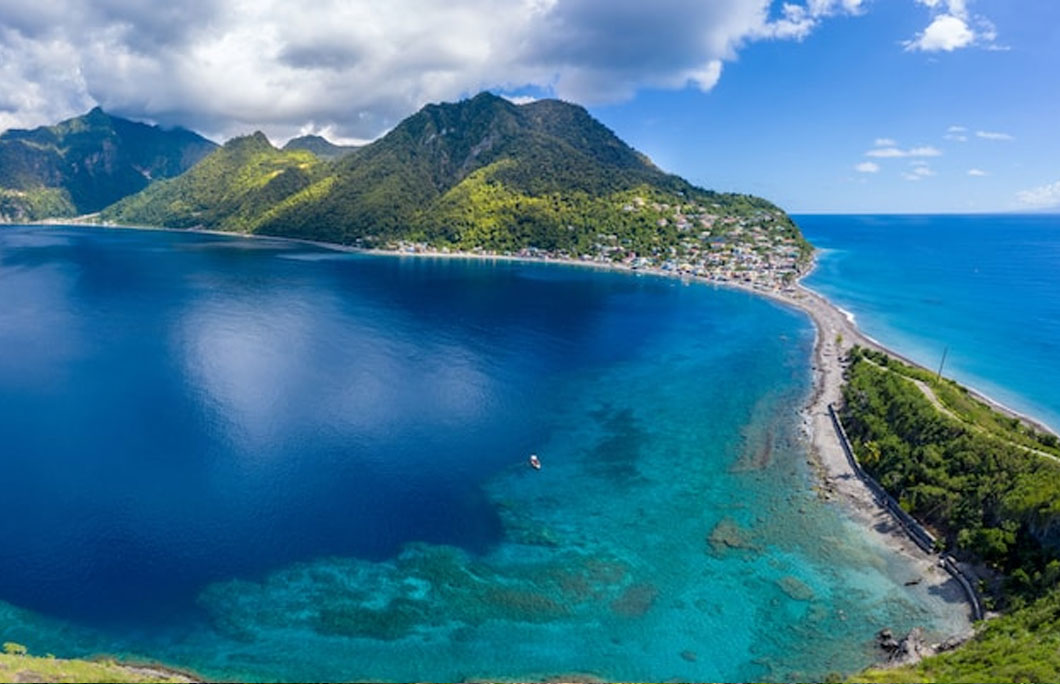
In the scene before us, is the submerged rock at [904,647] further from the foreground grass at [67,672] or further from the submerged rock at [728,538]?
the foreground grass at [67,672]

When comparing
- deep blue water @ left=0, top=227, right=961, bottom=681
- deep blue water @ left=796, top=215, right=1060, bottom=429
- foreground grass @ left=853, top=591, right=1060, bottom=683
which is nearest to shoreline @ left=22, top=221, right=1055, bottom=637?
deep blue water @ left=0, top=227, right=961, bottom=681

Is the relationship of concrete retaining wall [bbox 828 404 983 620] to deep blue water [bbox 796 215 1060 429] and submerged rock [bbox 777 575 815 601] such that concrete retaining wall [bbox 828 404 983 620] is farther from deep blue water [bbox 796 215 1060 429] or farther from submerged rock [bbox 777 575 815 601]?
deep blue water [bbox 796 215 1060 429]

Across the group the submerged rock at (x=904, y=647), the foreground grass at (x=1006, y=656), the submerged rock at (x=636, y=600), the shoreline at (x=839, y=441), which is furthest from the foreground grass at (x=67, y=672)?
the shoreline at (x=839, y=441)

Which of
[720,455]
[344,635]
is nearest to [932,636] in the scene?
[720,455]

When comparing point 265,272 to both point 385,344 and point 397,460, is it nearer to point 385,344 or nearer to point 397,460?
point 385,344

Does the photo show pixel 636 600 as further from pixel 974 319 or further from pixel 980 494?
pixel 974 319
